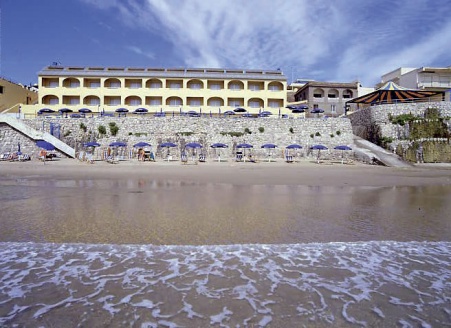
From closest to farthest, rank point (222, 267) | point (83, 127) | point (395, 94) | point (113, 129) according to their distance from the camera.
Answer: point (222, 267) → point (113, 129) → point (83, 127) → point (395, 94)

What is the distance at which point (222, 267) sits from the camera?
3.78 metres

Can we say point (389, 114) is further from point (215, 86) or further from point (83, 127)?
point (83, 127)

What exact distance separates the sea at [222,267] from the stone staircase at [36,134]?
2083 centimetres

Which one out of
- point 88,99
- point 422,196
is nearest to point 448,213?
point 422,196

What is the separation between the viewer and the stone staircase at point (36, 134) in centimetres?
2607

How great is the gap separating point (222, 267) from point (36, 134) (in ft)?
94.5

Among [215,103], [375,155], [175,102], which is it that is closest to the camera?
[375,155]

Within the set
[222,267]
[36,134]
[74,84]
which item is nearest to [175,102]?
[74,84]

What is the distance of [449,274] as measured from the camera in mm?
3645

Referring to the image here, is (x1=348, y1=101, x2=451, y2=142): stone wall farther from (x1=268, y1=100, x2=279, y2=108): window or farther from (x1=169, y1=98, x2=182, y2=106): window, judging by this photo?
(x1=169, y1=98, x2=182, y2=106): window

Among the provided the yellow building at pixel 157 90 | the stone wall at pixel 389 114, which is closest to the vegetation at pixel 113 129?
the yellow building at pixel 157 90

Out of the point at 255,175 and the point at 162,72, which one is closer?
the point at 255,175

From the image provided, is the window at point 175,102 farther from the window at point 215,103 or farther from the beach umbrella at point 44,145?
the beach umbrella at point 44,145

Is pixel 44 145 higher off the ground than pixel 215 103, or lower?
lower
